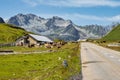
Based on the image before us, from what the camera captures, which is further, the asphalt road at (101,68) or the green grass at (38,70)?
the green grass at (38,70)

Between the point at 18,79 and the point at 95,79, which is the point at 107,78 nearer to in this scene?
the point at 95,79

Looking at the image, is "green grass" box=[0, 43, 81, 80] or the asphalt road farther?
"green grass" box=[0, 43, 81, 80]

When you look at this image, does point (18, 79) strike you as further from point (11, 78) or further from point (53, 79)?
point (53, 79)

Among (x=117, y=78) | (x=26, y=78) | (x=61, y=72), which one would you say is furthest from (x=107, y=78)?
(x=26, y=78)

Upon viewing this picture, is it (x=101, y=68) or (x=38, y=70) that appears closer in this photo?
(x=101, y=68)

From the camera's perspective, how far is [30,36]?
168 meters

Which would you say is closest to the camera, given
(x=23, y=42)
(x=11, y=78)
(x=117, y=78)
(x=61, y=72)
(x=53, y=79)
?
(x=53, y=79)

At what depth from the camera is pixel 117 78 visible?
27125mm

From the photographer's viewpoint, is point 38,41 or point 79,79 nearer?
point 79,79

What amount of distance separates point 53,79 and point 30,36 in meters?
144

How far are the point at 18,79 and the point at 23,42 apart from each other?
13351 cm

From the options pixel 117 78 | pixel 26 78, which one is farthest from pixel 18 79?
pixel 117 78

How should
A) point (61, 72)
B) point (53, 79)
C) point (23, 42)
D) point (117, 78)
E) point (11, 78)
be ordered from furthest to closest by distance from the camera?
point (23, 42) < point (11, 78) < point (61, 72) < point (117, 78) < point (53, 79)

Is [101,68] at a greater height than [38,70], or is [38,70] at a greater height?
[101,68]
